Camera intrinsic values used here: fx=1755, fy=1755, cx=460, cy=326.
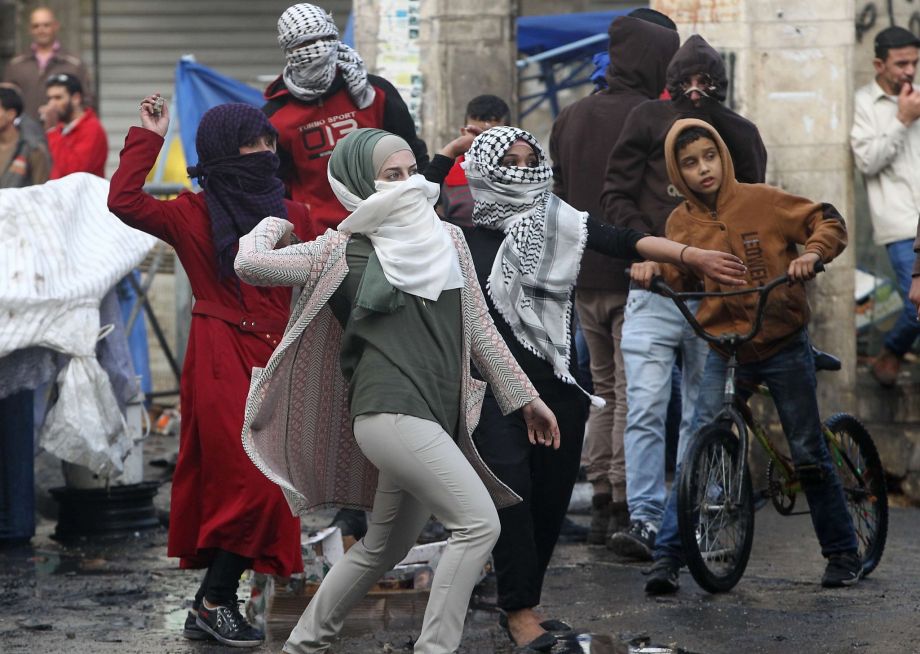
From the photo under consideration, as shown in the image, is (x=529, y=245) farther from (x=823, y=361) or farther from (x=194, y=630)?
(x=194, y=630)

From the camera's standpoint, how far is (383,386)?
5.20 m

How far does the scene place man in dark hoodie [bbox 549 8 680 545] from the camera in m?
7.89

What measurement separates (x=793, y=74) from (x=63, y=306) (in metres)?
3.89

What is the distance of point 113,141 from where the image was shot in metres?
16.9

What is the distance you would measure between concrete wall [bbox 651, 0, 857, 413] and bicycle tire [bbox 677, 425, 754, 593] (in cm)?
264

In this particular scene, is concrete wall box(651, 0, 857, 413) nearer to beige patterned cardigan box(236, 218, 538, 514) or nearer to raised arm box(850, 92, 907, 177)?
raised arm box(850, 92, 907, 177)

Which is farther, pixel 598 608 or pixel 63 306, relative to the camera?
pixel 63 306

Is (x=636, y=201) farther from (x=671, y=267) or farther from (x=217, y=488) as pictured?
(x=217, y=488)

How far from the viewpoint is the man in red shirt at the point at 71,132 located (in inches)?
465

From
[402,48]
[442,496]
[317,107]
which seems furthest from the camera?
[402,48]

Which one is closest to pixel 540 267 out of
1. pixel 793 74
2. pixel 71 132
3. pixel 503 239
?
pixel 503 239

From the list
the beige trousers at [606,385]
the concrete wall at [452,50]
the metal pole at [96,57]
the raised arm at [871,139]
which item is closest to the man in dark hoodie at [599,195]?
the beige trousers at [606,385]

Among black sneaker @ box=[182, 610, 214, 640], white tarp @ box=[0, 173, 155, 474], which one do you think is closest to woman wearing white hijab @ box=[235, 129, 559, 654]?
black sneaker @ box=[182, 610, 214, 640]

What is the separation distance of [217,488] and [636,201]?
2.41 m
